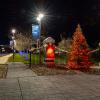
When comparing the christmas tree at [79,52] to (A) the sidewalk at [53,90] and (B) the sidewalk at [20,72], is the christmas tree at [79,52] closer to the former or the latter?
(B) the sidewalk at [20,72]

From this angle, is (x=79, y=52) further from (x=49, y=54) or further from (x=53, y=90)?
(x=53, y=90)

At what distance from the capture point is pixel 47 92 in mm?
11539

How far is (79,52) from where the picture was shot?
70.7 ft

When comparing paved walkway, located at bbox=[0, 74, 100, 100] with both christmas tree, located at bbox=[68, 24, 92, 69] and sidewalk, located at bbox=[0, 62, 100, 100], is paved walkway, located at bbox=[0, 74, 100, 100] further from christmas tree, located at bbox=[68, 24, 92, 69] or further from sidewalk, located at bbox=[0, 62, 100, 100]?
christmas tree, located at bbox=[68, 24, 92, 69]

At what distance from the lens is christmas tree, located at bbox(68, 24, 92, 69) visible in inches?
846

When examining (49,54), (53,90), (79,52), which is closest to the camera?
(53,90)

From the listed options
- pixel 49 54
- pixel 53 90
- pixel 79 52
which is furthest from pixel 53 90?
pixel 49 54

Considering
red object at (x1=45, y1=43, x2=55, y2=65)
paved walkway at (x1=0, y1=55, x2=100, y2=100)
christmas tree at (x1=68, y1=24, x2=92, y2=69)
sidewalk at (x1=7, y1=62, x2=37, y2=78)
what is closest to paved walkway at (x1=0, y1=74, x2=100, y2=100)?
paved walkway at (x1=0, y1=55, x2=100, y2=100)

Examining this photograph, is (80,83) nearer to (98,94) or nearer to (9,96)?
(98,94)

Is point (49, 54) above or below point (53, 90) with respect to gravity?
above

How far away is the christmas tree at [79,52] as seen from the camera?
21.5 m

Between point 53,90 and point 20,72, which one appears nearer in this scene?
point 53,90

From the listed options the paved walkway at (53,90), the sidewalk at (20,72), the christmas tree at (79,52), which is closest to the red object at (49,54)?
the sidewalk at (20,72)

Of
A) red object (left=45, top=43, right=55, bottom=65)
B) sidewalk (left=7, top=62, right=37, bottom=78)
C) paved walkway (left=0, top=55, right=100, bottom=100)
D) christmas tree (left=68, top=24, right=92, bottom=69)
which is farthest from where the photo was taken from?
red object (left=45, top=43, right=55, bottom=65)
